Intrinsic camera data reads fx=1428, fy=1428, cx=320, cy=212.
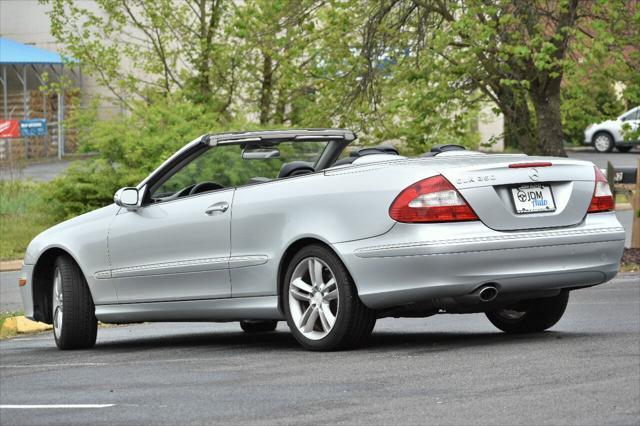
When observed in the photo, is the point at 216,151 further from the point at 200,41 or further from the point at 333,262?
the point at 200,41

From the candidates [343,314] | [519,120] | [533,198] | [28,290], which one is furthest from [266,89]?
[343,314]

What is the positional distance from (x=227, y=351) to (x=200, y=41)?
64.7 ft

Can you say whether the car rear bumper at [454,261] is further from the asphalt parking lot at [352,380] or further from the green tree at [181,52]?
the green tree at [181,52]

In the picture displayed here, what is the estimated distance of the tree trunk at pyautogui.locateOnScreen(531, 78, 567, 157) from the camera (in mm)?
20375

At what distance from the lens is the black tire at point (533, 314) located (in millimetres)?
9422

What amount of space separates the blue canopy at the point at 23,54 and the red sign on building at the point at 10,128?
99.4 inches

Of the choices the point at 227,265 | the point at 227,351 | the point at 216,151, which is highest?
the point at 216,151

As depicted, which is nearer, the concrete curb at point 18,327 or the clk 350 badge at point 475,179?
the clk 350 badge at point 475,179

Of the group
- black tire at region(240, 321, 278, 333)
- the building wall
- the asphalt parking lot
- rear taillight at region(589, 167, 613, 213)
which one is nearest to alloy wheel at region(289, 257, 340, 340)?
the asphalt parking lot

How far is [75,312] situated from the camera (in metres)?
10.4

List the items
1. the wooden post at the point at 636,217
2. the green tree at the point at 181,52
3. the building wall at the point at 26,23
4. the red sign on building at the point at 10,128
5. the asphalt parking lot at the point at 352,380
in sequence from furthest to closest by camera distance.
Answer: the building wall at the point at 26,23 < the red sign on building at the point at 10,128 < the green tree at the point at 181,52 < the wooden post at the point at 636,217 < the asphalt parking lot at the point at 352,380

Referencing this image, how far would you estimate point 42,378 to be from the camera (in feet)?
27.7

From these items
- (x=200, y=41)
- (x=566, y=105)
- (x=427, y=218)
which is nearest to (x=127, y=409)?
(x=427, y=218)

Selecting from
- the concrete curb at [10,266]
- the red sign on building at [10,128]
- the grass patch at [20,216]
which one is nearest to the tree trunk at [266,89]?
A: the grass patch at [20,216]
